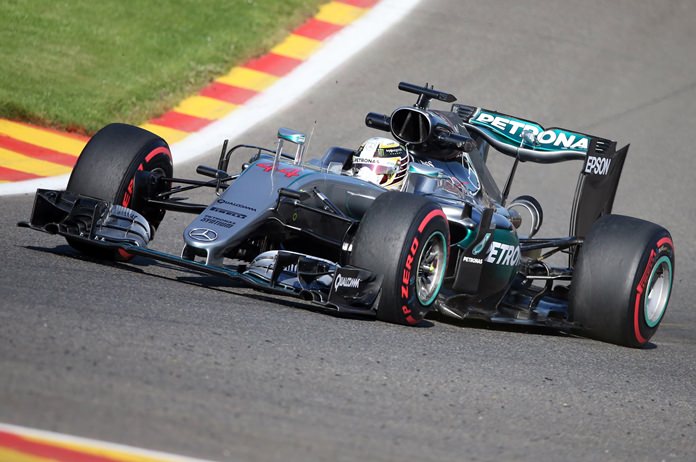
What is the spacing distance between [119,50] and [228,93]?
5.04 ft

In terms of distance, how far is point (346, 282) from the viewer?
6949mm

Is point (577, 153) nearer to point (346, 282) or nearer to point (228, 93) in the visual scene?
point (346, 282)

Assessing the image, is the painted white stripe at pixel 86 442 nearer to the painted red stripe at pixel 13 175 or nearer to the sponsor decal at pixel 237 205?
the sponsor decal at pixel 237 205

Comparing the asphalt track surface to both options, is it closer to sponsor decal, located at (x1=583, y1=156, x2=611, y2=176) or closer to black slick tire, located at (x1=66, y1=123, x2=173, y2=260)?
black slick tire, located at (x1=66, y1=123, x2=173, y2=260)

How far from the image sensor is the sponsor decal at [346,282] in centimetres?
693

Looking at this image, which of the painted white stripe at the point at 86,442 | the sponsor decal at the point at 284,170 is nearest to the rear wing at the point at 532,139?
the sponsor decal at the point at 284,170

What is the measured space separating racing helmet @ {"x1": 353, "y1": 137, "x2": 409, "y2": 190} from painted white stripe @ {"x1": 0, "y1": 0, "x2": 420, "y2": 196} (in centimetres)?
361

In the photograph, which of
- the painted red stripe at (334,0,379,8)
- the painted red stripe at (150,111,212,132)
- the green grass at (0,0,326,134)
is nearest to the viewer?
the green grass at (0,0,326,134)

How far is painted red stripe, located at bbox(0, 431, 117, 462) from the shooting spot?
401cm

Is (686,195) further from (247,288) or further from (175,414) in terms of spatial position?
(175,414)

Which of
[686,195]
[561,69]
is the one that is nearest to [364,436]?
[686,195]

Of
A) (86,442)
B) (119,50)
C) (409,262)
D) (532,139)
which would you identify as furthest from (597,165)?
(119,50)

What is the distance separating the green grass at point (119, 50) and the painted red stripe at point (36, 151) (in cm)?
70

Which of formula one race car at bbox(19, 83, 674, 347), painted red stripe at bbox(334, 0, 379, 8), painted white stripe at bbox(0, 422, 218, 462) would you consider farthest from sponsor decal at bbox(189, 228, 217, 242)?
painted red stripe at bbox(334, 0, 379, 8)
